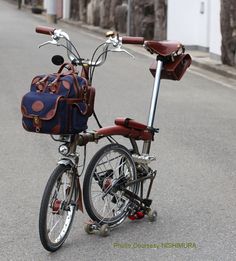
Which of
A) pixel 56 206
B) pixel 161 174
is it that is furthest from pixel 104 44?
pixel 161 174

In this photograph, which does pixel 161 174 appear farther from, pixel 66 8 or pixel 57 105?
pixel 66 8

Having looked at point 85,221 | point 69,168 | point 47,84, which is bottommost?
point 85,221

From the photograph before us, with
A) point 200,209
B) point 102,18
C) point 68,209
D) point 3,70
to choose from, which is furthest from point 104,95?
point 102,18

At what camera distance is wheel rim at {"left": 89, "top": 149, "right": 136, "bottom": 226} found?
4.84 meters

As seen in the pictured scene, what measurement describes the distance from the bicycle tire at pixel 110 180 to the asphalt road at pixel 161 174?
5.8 inches

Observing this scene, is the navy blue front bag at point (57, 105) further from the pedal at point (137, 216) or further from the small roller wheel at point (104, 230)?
the pedal at point (137, 216)

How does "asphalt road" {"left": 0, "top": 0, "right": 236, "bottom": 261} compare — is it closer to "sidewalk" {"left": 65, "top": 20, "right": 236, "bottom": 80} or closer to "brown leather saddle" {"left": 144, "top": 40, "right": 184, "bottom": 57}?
"sidewalk" {"left": 65, "top": 20, "right": 236, "bottom": 80}

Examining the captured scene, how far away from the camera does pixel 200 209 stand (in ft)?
18.4

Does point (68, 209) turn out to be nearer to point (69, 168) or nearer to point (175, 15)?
point (69, 168)

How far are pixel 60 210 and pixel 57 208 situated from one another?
4cm

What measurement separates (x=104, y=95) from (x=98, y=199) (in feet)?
22.3

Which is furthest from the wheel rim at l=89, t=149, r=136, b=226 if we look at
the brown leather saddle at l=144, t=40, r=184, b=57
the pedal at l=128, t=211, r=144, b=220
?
the brown leather saddle at l=144, t=40, r=184, b=57

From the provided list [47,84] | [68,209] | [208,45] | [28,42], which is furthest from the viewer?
[28,42]

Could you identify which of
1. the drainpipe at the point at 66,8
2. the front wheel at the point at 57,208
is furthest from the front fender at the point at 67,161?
the drainpipe at the point at 66,8
